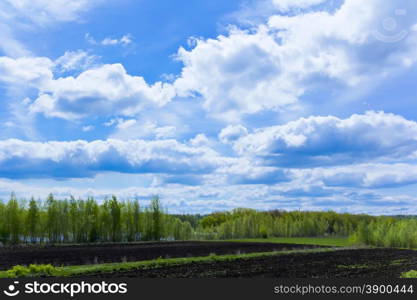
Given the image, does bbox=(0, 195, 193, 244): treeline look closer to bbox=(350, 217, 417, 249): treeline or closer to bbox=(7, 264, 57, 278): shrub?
bbox=(350, 217, 417, 249): treeline

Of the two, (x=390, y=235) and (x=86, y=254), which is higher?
(x=86, y=254)

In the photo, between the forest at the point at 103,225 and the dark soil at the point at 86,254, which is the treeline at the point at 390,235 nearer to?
the forest at the point at 103,225

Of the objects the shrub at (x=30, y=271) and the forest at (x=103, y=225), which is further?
the forest at (x=103, y=225)

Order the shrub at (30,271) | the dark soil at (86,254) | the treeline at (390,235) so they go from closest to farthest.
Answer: the shrub at (30,271) < the dark soil at (86,254) < the treeline at (390,235)

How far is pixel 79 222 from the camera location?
7988 cm

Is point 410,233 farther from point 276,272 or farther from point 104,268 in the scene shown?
point 104,268

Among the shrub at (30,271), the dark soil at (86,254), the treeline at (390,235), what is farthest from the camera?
the treeline at (390,235)

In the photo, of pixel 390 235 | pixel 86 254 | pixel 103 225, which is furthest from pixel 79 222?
pixel 390 235

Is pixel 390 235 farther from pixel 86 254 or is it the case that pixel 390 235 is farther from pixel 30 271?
pixel 30 271

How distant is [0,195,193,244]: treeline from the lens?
2940 inches

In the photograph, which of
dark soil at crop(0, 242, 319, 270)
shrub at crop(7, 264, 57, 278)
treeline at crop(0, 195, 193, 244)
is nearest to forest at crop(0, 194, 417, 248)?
treeline at crop(0, 195, 193, 244)

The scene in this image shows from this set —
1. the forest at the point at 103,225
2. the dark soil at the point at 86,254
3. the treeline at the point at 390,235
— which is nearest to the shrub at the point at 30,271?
the dark soil at the point at 86,254

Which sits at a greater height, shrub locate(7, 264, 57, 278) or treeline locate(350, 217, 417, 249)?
shrub locate(7, 264, 57, 278)

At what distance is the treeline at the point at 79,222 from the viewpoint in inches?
2940
